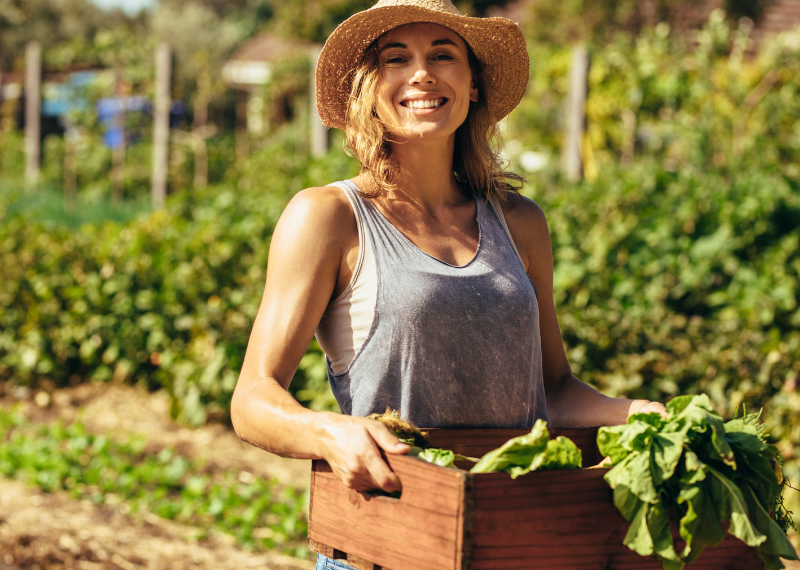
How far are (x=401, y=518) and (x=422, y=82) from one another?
103 centimetres

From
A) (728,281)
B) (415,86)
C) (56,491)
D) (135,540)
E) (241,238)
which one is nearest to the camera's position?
(415,86)

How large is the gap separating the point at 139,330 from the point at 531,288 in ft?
13.6

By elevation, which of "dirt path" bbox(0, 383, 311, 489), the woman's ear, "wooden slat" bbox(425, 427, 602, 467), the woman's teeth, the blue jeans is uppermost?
the woman's ear

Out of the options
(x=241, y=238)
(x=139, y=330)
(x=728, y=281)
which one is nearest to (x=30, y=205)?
(x=139, y=330)

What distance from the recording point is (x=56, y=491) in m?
4.38

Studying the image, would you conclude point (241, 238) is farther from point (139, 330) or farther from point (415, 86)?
point (415, 86)

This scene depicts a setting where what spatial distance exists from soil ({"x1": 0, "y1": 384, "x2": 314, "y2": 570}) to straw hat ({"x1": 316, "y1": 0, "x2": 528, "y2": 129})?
224 centimetres

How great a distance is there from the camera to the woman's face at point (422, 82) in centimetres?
196

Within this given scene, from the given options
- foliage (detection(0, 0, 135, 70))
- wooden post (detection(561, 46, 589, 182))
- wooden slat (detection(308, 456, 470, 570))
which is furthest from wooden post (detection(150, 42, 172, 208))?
foliage (detection(0, 0, 135, 70))

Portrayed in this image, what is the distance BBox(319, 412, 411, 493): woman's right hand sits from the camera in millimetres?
1418

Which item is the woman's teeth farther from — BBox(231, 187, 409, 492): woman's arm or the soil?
the soil

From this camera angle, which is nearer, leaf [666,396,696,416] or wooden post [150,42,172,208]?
leaf [666,396,696,416]

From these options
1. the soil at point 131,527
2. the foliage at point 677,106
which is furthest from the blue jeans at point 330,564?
the foliage at point 677,106

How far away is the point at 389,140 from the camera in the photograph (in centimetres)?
203
